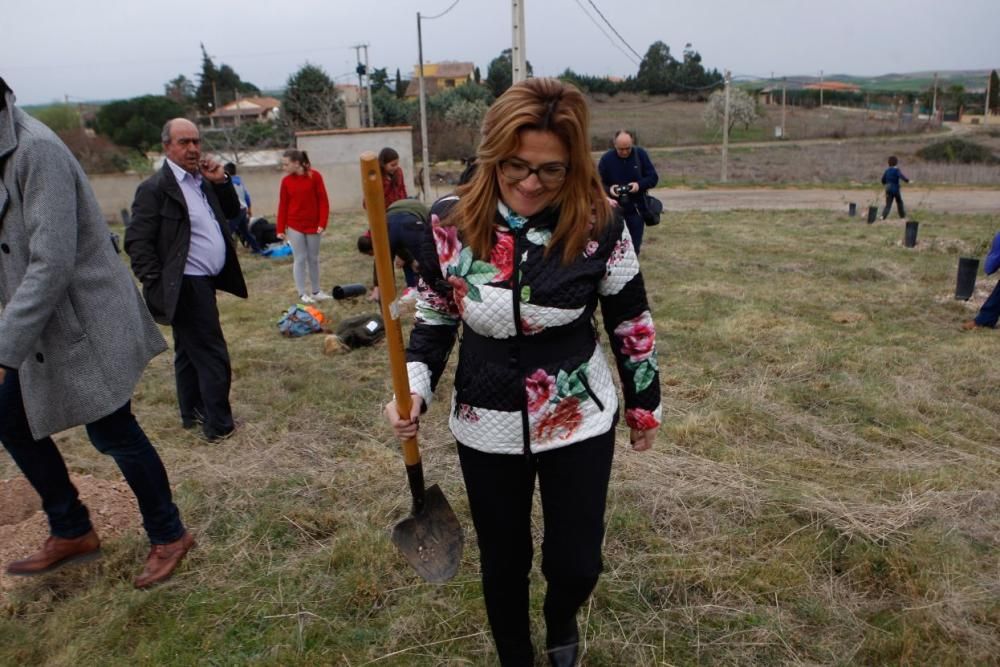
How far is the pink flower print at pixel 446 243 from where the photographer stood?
6.05 ft

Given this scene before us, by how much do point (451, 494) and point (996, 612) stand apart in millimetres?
2160

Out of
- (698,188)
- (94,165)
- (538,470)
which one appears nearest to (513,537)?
(538,470)

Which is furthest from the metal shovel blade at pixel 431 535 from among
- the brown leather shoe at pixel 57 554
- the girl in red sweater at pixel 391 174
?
the girl in red sweater at pixel 391 174

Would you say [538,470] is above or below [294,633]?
above

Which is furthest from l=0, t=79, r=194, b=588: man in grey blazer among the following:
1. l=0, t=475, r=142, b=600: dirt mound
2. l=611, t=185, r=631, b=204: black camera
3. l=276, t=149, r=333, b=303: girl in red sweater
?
l=611, t=185, r=631, b=204: black camera

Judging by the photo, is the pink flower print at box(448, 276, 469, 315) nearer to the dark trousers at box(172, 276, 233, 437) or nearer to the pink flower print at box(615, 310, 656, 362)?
the pink flower print at box(615, 310, 656, 362)

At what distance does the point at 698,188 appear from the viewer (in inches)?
973

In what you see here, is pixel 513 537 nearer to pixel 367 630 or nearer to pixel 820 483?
pixel 367 630

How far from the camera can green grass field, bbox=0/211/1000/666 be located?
247 cm

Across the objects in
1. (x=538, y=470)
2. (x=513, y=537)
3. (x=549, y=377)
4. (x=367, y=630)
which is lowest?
(x=367, y=630)

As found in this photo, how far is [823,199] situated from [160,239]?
19.1 m

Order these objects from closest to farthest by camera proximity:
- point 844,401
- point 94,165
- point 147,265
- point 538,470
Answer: point 538,470 < point 147,265 < point 844,401 < point 94,165

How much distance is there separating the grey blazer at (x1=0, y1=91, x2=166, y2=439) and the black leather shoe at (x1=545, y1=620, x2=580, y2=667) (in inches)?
66.2

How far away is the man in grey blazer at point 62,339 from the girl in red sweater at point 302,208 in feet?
16.0
